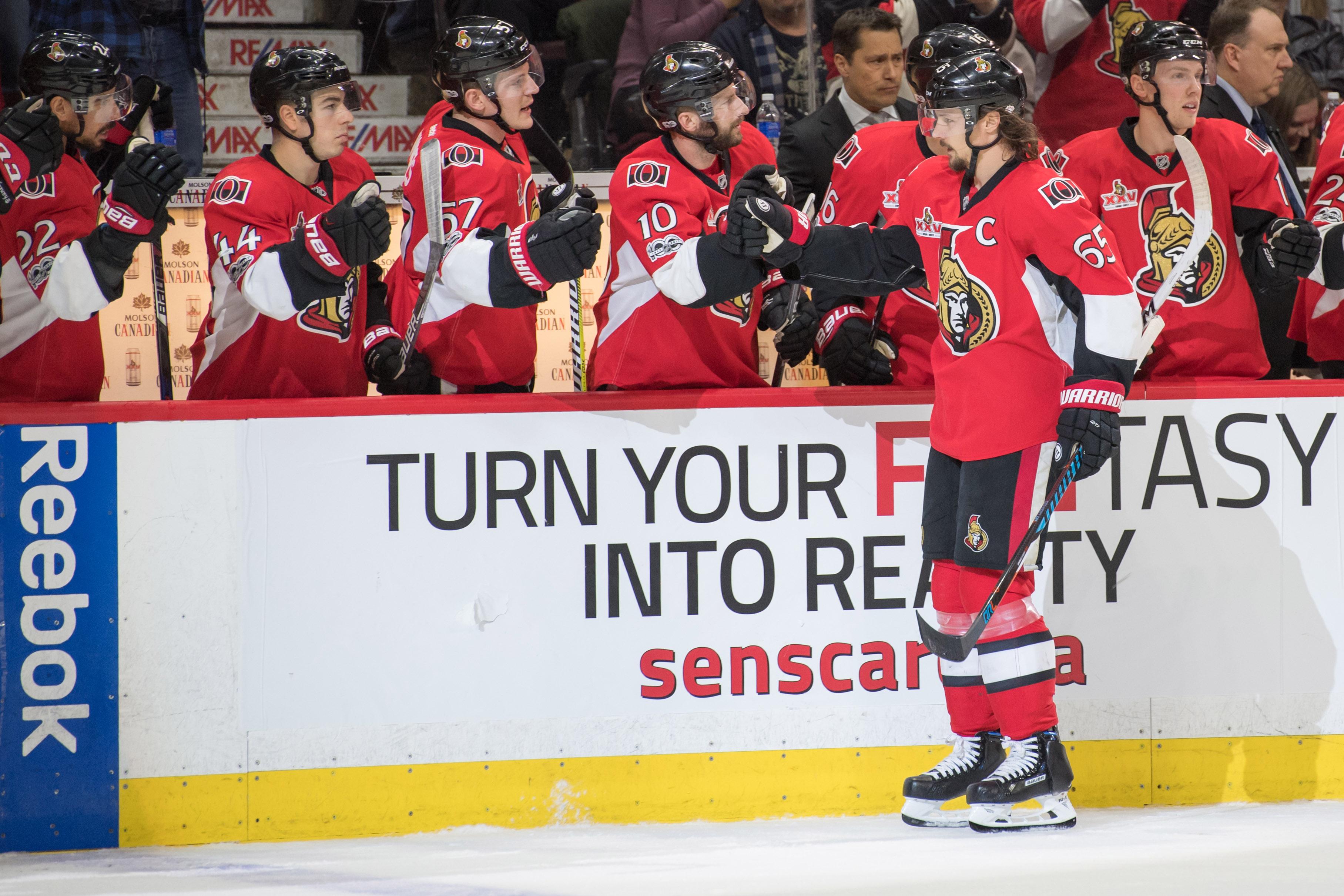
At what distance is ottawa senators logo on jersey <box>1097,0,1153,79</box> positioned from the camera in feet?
15.2

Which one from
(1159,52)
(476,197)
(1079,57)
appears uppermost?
(1079,57)

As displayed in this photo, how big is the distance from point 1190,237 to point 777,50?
197 centimetres

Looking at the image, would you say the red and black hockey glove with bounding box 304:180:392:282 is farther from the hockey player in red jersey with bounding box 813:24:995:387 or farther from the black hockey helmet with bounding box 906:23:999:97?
the black hockey helmet with bounding box 906:23:999:97

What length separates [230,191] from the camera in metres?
3.29

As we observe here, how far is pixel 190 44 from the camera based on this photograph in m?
4.75

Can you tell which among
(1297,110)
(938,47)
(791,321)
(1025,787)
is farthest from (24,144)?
(1297,110)

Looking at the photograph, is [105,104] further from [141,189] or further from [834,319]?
[834,319]

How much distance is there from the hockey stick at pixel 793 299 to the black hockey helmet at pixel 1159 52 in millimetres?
846

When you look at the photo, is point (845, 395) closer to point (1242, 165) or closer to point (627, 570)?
point (627, 570)

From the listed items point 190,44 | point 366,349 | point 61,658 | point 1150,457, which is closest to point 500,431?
point 366,349

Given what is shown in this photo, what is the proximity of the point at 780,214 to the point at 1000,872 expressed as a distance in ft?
4.60

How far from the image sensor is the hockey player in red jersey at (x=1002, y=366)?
2762 mm

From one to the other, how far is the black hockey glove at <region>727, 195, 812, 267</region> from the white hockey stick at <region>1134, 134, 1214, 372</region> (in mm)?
801

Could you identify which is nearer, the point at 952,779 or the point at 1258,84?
the point at 952,779
